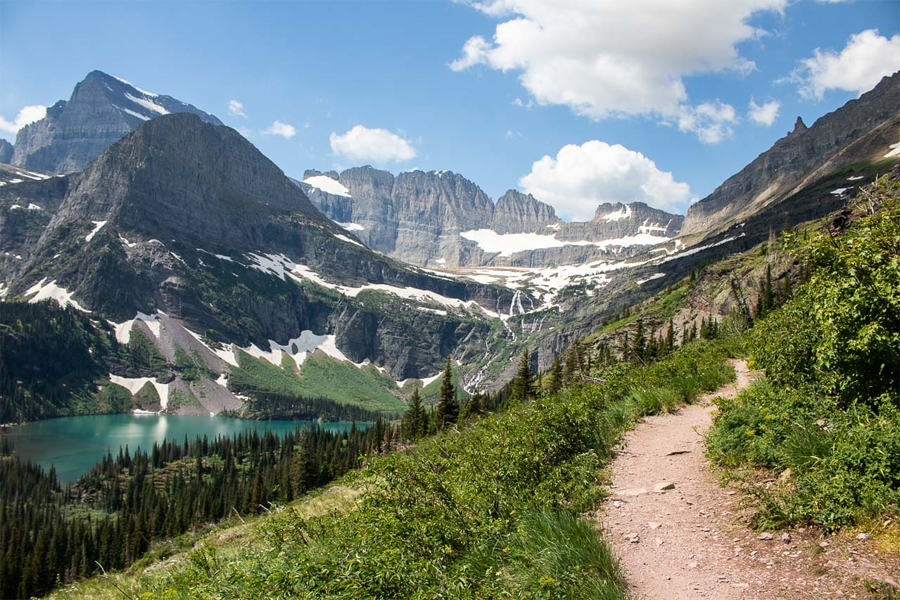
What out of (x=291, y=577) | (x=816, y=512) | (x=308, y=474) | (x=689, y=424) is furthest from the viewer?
(x=308, y=474)

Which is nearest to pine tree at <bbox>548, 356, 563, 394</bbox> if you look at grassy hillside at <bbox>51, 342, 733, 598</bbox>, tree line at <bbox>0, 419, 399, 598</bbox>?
tree line at <bbox>0, 419, 399, 598</bbox>

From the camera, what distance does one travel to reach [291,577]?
20.1 feet

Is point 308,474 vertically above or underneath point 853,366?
underneath

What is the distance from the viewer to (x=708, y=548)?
6992 mm

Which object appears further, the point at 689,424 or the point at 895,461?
the point at 689,424

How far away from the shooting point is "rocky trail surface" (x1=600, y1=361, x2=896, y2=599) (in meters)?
5.76

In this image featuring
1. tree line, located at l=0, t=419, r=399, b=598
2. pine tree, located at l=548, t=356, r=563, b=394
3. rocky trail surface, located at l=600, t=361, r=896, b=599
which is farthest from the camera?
tree line, located at l=0, t=419, r=399, b=598

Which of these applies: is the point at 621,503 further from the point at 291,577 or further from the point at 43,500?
the point at 43,500

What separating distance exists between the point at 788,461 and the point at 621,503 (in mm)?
2837

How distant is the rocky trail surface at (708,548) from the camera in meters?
5.76

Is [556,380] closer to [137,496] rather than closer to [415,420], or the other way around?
[415,420]

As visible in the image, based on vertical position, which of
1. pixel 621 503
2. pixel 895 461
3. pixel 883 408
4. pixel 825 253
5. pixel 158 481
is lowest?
pixel 158 481

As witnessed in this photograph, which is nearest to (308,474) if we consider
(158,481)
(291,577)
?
(158,481)

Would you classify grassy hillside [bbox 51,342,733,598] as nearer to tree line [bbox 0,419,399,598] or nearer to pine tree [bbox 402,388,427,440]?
tree line [bbox 0,419,399,598]
